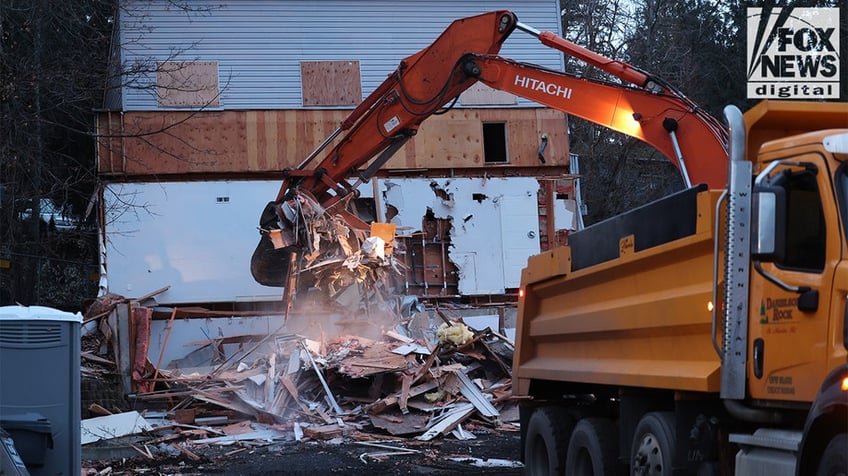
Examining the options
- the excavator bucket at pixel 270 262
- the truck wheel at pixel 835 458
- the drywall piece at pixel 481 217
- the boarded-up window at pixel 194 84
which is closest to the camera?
the truck wheel at pixel 835 458

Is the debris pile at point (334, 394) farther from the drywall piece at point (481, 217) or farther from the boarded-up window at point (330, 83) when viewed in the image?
the boarded-up window at point (330, 83)

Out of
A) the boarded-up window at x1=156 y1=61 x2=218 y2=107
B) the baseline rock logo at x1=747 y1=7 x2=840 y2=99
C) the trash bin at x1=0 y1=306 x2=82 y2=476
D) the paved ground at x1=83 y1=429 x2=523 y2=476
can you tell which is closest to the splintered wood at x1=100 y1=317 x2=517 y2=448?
the paved ground at x1=83 y1=429 x2=523 y2=476

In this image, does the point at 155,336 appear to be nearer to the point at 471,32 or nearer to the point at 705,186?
the point at 471,32

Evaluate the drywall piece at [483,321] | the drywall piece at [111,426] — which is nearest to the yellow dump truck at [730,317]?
the drywall piece at [111,426]

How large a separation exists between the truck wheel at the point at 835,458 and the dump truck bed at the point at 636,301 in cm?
110

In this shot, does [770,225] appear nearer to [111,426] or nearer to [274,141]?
[111,426]

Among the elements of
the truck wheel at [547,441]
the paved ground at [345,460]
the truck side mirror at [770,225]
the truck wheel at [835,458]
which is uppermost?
the truck side mirror at [770,225]

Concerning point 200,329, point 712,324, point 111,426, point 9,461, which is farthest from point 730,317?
point 200,329

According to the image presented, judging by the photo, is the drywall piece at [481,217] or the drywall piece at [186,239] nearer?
the drywall piece at [186,239]

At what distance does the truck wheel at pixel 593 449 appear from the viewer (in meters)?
8.02

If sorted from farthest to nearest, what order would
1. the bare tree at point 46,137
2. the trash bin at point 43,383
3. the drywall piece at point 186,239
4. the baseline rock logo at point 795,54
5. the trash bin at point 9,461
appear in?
the drywall piece at point 186,239 < the baseline rock logo at point 795,54 < the bare tree at point 46,137 < the trash bin at point 43,383 < the trash bin at point 9,461

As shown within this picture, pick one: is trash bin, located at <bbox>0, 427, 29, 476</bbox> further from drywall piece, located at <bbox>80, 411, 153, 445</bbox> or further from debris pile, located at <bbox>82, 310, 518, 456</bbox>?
drywall piece, located at <bbox>80, 411, 153, 445</bbox>

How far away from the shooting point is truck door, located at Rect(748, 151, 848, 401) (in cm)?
539

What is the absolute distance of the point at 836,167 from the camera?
5.53 meters
